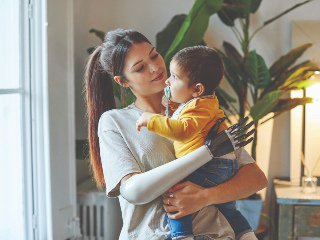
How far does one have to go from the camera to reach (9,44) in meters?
2.26

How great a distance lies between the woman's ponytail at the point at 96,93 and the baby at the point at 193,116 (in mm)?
221

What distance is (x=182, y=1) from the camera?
9.73ft

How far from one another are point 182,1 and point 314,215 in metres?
1.43

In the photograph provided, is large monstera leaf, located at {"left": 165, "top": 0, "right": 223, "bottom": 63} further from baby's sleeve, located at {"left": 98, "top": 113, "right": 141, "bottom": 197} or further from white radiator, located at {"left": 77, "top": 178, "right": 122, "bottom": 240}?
baby's sleeve, located at {"left": 98, "top": 113, "right": 141, "bottom": 197}

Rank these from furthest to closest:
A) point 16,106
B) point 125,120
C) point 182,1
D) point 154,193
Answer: point 182,1, point 16,106, point 125,120, point 154,193

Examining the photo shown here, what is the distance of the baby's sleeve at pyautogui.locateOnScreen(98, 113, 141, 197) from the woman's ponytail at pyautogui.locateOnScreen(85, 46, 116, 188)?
0.10 m

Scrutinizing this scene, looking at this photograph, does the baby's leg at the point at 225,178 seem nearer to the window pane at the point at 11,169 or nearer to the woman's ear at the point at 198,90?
the woman's ear at the point at 198,90

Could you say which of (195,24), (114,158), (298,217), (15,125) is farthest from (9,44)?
(298,217)

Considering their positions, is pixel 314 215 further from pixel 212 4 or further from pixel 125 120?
pixel 125 120

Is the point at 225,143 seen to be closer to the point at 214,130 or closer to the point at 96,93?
the point at 214,130

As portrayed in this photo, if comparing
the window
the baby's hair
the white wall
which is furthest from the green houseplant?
the baby's hair

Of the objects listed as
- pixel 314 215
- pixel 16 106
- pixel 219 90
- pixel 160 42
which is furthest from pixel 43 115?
pixel 314 215

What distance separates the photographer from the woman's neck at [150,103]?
1281 mm

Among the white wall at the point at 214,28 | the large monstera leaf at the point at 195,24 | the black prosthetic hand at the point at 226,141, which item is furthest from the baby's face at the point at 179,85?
the white wall at the point at 214,28
